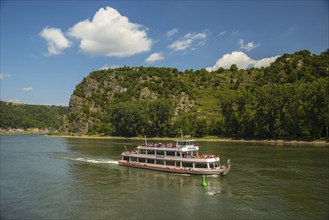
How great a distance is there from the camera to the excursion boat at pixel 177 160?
61.1 m

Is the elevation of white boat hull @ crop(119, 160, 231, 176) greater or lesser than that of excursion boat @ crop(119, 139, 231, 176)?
lesser

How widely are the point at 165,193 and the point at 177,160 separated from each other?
17.4 meters

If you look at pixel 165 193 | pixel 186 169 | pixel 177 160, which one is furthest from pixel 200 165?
pixel 165 193

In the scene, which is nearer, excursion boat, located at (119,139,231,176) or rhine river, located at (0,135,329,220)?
rhine river, located at (0,135,329,220)

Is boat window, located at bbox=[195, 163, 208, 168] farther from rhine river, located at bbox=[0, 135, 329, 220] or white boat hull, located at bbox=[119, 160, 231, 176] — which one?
rhine river, located at bbox=[0, 135, 329, 220]

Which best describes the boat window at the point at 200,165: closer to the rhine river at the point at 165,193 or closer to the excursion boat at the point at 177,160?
the excursion boat at the point at 177,160

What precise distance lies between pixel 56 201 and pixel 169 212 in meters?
17.6

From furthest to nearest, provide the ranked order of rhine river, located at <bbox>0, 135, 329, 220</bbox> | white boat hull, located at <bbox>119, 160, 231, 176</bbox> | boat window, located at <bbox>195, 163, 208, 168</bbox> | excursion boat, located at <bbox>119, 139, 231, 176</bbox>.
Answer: boat window, located at <bbox>195, 163, 208, 168</bbox>
excursion boat, located at <bbox>119, 139, 231, 176</bbox>
white boat hull, located at <bbox>119, 160, 231, 176</bbox>
rhine river, located at <bbox>0, 135, 329, 220</bbox>

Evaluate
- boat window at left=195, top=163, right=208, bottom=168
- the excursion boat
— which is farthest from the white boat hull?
boat window at left=195, top=163, right=208, bottom=168

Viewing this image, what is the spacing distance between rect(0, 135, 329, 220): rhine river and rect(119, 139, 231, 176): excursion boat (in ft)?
5.46

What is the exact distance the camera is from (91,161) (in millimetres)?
84562

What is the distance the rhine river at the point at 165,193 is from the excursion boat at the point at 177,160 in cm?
167

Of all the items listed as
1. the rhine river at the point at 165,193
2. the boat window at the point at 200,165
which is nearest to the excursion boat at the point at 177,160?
the boat window at the point at 200,165

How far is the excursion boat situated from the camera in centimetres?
6112
